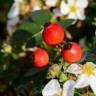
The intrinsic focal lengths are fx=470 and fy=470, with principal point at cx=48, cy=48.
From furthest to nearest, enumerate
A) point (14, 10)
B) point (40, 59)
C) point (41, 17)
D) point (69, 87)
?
point (14, 10), point (41, 17), point (40, 59), point (69, 87)

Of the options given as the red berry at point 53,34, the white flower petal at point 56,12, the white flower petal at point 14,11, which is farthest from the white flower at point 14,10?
the red berry at point 53,34

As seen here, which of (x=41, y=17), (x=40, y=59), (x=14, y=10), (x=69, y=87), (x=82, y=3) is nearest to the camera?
(x=69, y=87)

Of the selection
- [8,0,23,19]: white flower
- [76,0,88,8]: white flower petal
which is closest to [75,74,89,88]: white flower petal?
[76,0,88,8]: white flower petal

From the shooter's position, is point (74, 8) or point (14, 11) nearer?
point (74, 8)

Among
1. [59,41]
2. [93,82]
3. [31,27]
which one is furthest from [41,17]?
[93,82]

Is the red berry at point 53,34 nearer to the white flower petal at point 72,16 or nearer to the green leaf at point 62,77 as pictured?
the green leaf at point 62,77

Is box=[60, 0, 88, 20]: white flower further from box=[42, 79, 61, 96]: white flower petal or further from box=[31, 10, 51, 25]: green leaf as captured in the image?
box=[42, 79, 61, 96]: white flower petal

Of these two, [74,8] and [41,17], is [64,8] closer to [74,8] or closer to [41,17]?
[74,8]
